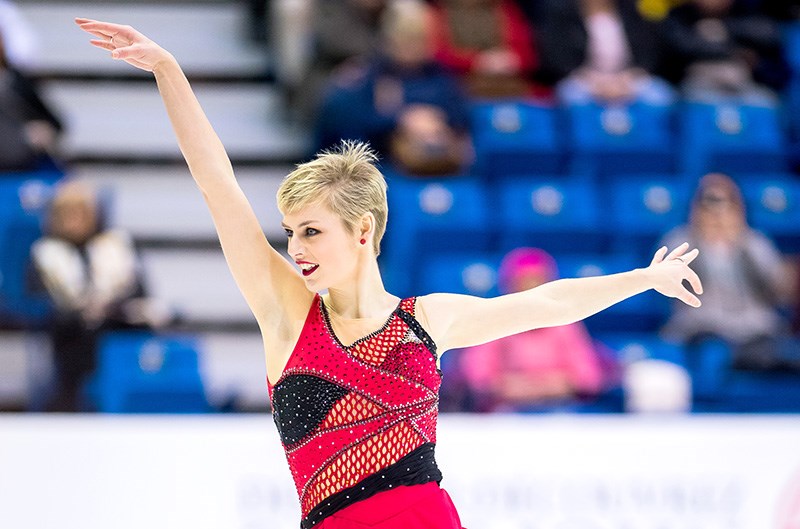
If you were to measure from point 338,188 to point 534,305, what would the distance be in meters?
0.62

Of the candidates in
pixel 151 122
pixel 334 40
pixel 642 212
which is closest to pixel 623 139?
pixel 642 212

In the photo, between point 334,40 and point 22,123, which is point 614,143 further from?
point 22,123

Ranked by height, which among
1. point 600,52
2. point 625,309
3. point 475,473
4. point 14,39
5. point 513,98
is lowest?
point 475,473

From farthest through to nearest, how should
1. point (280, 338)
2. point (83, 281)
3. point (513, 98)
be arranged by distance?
point (513, 98)
point (83, 281)
point (280, 338)

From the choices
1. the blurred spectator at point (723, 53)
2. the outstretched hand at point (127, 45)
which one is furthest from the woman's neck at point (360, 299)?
the blurred spectator at point (723, 53)

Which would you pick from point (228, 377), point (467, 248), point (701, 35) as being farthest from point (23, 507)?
point (701, 35)

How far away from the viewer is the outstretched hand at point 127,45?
2.80 meters

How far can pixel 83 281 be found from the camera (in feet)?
22.9

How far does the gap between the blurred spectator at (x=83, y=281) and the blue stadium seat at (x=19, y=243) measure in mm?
137

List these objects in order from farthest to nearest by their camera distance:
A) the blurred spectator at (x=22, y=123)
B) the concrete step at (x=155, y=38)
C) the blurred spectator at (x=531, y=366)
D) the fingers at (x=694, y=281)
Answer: the concrete step at (x=155, y=38)
the blurred spectator at (x=22, y=123)
the blurred spectator at (x=531, y=366)
the fingers at (x=694, y=281)

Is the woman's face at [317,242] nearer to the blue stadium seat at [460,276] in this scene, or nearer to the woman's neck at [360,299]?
the woman's neck at [360,299]

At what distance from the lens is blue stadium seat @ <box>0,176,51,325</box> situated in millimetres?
6902

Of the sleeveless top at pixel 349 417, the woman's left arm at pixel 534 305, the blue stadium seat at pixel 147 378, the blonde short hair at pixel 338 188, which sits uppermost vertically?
the blue stadium seat at pixel 147 378

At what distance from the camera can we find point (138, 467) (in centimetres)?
542
